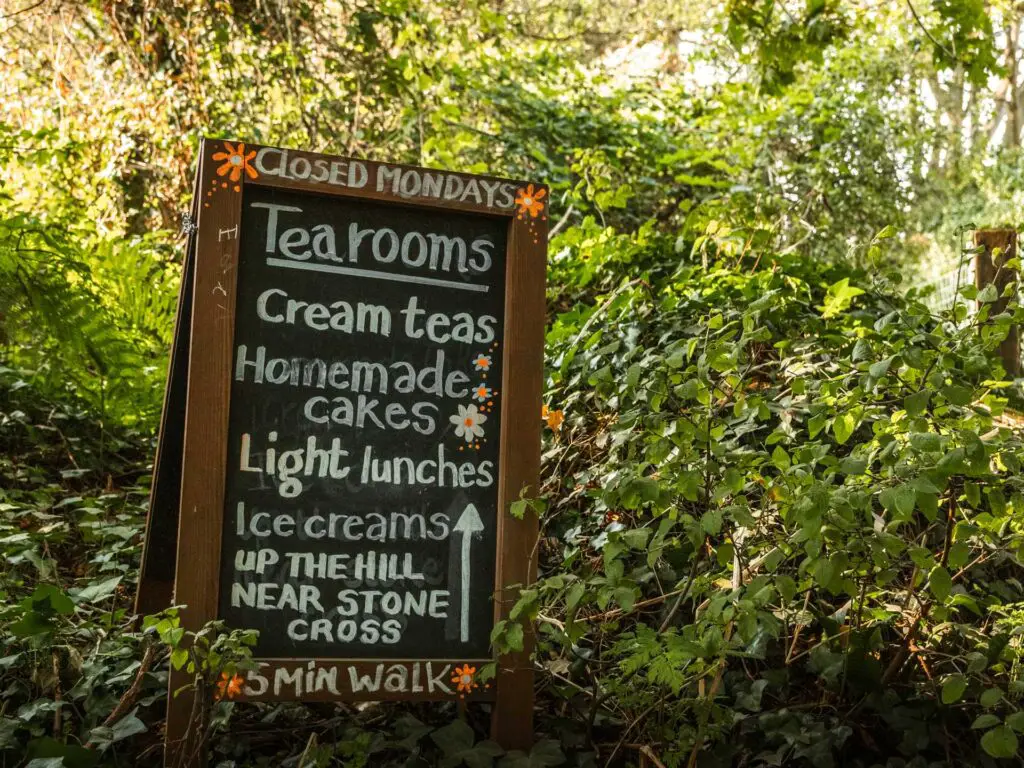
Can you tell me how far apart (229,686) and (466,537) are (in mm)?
652

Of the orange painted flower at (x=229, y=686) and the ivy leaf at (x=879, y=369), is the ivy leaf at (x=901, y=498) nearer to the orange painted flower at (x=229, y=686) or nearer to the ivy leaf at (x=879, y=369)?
the ivy leaf at (x=879, y=369)

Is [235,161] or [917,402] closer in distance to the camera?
[917,402]

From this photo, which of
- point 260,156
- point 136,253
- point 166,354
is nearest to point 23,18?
point 136,253

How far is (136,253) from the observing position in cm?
502

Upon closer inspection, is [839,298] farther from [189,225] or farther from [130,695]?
[130,695]

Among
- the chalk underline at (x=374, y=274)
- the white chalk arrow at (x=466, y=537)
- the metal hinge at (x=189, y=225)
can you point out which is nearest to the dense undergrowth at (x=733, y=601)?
the white chalk arrow at (x=466, y=537)

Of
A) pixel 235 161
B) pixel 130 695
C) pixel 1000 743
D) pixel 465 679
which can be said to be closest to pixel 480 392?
pixel 465 679

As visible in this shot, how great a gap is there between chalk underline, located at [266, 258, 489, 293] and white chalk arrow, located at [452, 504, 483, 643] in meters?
0.57

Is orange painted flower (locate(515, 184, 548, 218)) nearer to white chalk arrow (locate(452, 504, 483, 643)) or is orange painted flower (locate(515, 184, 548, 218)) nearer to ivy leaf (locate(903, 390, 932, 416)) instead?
white chalk arrow (locate(452, 504, 483, 643))

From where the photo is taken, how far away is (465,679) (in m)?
2.45

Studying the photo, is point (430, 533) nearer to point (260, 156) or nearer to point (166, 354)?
point (260, 156)

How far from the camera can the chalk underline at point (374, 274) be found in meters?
2.50

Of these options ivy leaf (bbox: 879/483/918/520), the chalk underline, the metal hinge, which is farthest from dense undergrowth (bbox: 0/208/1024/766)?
the metal hinge

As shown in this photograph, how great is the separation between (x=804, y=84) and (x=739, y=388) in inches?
352
